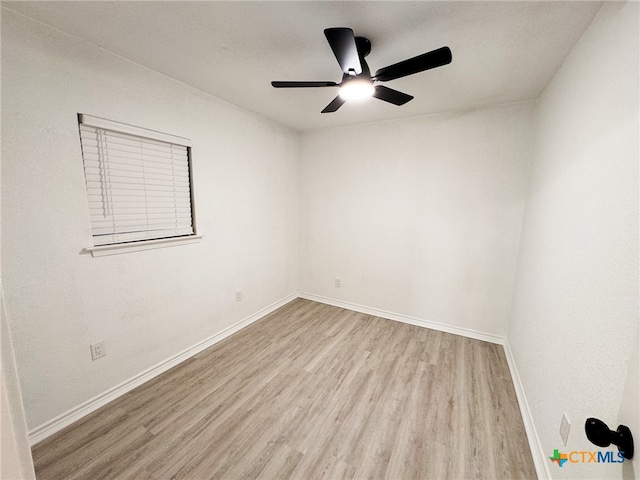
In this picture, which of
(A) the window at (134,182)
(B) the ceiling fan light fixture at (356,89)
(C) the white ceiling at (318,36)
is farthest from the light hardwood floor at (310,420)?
(C) the white ceiling at (318,36)

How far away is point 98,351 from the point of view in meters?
1.84

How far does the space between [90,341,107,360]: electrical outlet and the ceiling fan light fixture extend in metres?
2.41

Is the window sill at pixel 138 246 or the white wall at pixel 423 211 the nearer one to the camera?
the window sill at pixel 138 246

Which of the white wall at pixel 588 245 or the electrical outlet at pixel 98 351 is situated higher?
the white wall at pixel 588 245

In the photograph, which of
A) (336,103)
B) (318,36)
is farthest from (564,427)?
(318,36)

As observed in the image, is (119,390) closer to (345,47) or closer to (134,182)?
(134,182)

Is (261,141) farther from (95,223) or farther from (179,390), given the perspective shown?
(179,390)

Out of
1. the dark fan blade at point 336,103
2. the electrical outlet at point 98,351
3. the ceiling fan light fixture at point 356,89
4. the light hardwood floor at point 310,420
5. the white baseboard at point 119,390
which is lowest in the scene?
the light hardwood floor at point 310,420

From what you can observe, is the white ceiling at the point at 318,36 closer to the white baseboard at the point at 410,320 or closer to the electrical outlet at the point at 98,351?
the electrical outlet at the point at 98,351

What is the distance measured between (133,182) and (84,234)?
49 centimetres

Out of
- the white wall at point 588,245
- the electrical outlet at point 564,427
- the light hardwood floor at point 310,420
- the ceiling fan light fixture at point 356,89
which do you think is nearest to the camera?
the white wall at point 588,245

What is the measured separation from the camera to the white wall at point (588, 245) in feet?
3.04

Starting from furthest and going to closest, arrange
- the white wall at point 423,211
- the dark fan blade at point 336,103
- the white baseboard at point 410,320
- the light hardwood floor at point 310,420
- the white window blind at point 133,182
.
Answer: the white baseboard at point 410,320 < the white wall at point 423,211 < the dark fan blade at point 336,103 < the white window blind at point 133,182 < the light hardwood floor at point 310,420

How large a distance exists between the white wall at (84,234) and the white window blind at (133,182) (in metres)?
0.07
